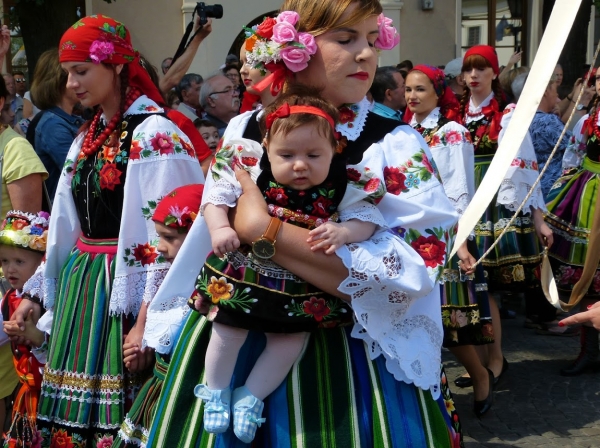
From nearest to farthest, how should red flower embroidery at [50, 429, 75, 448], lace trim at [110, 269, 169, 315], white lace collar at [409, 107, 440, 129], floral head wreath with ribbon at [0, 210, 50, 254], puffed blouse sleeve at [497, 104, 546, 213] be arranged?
lace trim at [110, 269, 169, 315], red flower embroidery at [50, 429, 75, 448], floral head wreath with ribbon at [0, 210, 50, 254], white lace collar at [409, 107, 440, 129], puffed blouse sleeve at [497, 104, 546, 213]

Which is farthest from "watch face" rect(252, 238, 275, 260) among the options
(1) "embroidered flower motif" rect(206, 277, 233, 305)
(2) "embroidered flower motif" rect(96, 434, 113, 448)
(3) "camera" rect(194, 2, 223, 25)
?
(3) "camera" rect(194, 2, 223, 25)

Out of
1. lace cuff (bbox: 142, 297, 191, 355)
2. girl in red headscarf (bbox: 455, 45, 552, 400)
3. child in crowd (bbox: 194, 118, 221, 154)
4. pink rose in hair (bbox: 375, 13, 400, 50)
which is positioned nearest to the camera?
pink rose in hair (bbox: 375, 13, 400, 50)

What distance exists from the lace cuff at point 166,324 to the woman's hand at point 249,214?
1.63ft

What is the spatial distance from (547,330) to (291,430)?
16.6 ft

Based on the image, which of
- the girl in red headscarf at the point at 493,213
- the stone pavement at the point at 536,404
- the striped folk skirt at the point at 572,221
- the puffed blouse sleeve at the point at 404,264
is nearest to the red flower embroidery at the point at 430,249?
the puffed blouse sleeve at the point at 404,264

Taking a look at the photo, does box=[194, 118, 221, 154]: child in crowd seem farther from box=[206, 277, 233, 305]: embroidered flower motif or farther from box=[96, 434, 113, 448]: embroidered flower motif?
box=[206, 277, 233, 305]: embroidered flower motif

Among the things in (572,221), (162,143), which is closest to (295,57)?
(162,143)

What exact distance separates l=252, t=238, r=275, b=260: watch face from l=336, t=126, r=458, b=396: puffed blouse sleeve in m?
0.17

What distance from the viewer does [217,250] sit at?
240 centimetres

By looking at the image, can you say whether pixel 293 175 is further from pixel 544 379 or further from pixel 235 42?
pixel 235 42

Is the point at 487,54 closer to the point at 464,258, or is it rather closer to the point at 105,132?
the point at 464,258

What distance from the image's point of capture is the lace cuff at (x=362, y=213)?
241cm

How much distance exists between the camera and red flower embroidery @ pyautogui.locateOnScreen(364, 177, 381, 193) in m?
2.42

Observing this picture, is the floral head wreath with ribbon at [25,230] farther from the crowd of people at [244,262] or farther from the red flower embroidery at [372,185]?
the red flower embroidery at [372,185]
